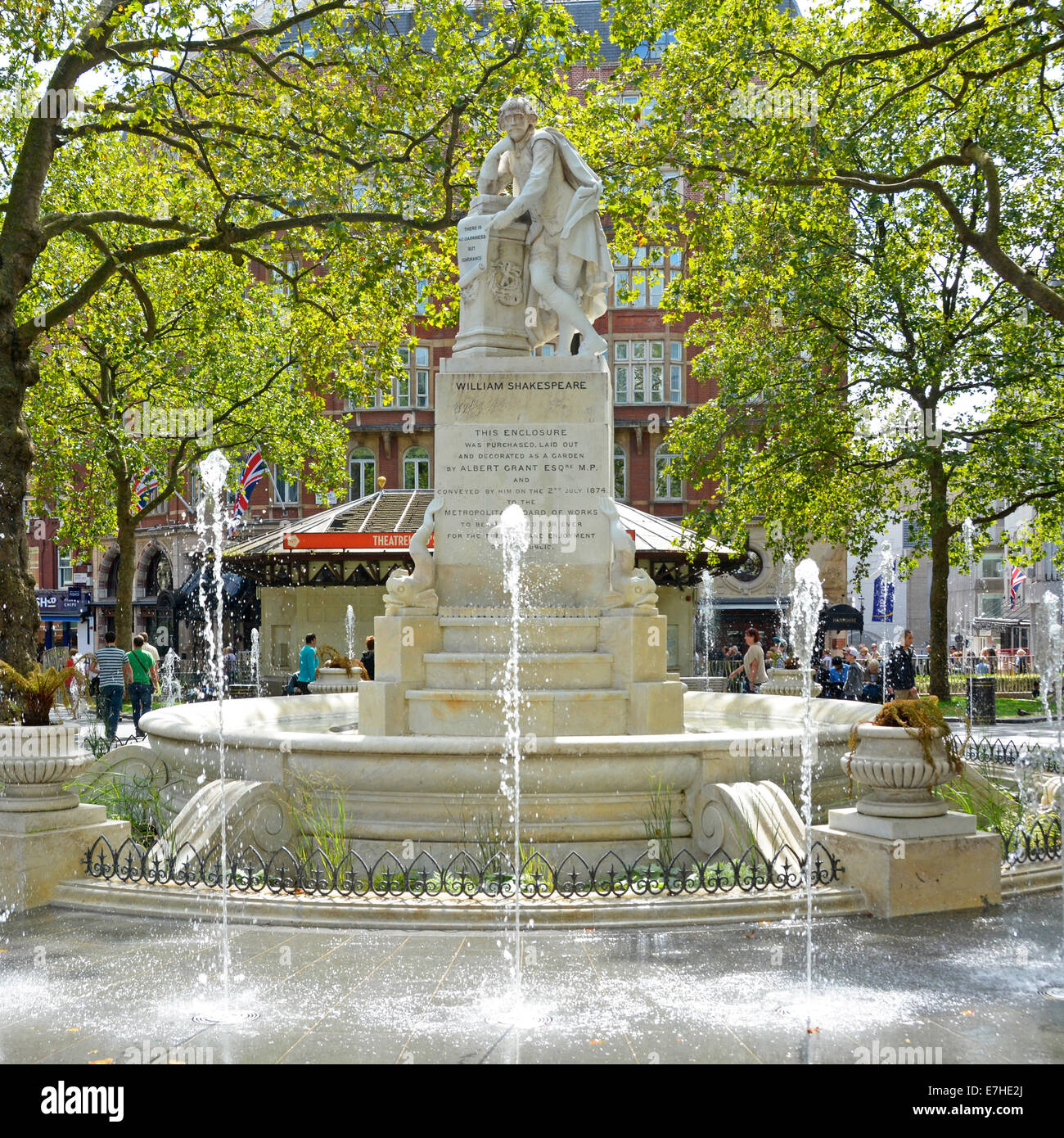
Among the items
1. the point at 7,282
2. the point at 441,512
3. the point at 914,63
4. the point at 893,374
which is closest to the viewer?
the point at 441,512

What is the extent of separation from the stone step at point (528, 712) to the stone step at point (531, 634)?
1.89 ft

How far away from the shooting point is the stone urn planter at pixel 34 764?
23.5 feet

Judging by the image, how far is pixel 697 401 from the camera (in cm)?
4694

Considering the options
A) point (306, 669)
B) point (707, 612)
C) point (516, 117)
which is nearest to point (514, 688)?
point (516, 117)

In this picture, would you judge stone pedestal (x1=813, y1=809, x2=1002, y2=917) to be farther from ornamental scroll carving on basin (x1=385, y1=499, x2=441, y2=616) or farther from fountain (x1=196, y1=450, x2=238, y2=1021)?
ornamental scroll carving on basin (x1=385, y1=499, x2=441, y2=616)

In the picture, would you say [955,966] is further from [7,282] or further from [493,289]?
[7,282]

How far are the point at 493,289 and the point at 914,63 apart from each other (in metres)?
11.3

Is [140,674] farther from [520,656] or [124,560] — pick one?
[520,656]

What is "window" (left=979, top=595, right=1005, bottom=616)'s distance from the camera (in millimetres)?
59688

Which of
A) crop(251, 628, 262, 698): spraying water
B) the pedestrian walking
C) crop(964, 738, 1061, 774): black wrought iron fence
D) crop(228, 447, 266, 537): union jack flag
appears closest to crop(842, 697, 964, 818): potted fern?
crop(964, 738, 1061, 774): black wrought iron fence

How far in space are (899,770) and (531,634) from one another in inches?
162

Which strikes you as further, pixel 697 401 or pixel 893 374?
pixel 697 401
